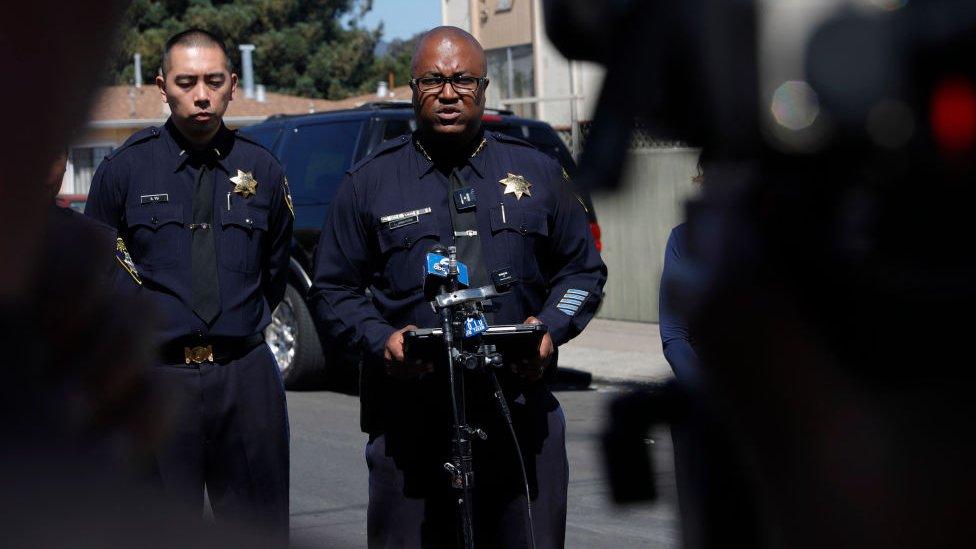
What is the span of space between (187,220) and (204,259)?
0.43 ft

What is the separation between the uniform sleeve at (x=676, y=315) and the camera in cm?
85

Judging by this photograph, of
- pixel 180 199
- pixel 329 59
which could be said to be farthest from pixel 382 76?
pixel 180 199

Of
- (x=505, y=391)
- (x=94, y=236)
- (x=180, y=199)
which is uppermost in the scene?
(x=94, y=236)

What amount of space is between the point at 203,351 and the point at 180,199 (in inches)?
18.9

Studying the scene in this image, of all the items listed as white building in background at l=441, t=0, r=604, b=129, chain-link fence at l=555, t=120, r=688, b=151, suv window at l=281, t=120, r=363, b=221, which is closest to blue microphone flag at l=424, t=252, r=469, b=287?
white building in background at l=441, t=0, r=604, b=129

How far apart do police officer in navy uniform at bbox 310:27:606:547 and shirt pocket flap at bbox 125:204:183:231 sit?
0.66 m

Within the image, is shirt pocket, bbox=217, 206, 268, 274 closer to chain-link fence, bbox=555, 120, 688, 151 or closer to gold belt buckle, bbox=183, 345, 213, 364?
gold belt buckle, bbox=183, 345, 213, 364

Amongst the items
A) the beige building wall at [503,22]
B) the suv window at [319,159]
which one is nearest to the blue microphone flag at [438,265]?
the beige building wall at [503,22]

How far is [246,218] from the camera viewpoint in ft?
14.3

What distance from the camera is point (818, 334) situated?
2.53 feet

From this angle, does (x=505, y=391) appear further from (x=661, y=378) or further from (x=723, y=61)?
(x=723, y=61)

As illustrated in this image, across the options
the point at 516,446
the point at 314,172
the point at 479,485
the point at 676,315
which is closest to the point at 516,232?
the point at 516,446

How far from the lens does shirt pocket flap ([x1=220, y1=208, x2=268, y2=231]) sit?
14.1 feet

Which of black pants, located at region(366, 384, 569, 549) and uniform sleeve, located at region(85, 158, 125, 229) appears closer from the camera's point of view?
black pants, located at region(366, 384, 569, 549)
